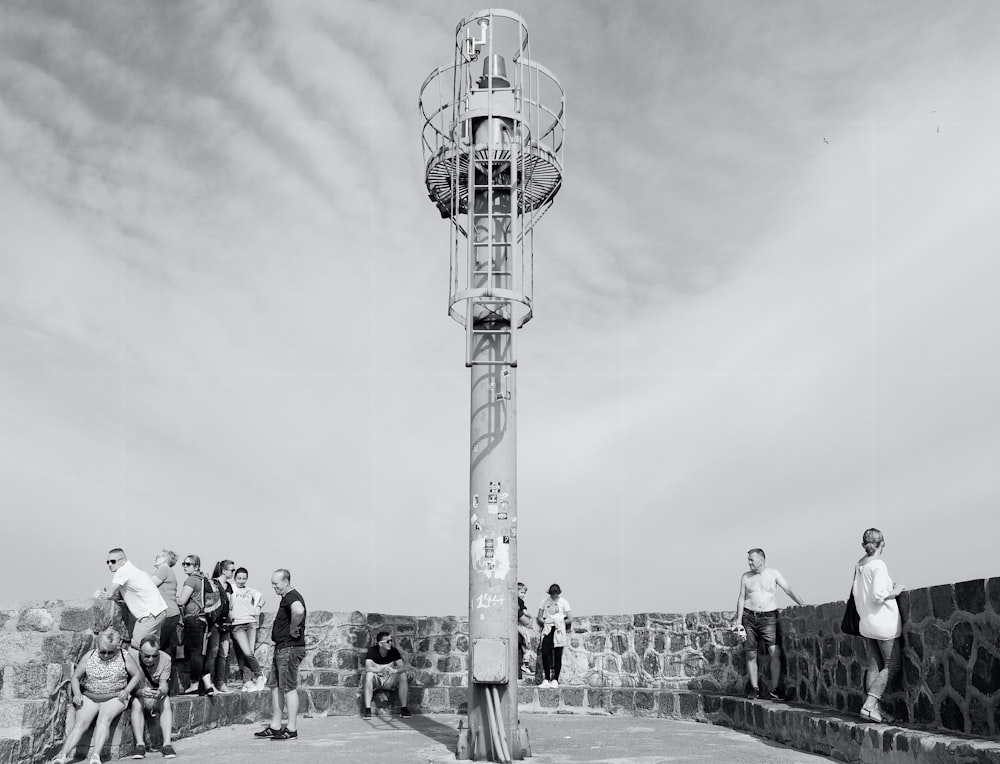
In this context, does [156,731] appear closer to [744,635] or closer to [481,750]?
[481,750]

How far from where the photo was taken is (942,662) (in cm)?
778

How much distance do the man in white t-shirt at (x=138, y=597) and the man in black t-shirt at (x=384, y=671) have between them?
3.82 m

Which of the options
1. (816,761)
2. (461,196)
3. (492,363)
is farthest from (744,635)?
(461,196)

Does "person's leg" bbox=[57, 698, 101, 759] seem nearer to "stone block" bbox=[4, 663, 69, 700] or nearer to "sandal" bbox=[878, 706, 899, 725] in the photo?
"stone block" bbox=[4, 663, 69, 700]

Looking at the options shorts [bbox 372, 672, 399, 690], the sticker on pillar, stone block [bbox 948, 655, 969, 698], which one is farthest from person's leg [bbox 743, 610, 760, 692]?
shorts [bbox 372, 672, 399, 690]

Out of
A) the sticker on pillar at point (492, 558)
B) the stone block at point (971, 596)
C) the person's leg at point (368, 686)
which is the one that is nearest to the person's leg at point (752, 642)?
the sticker on pillar at point (492, 558)

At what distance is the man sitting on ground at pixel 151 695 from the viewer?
902cm

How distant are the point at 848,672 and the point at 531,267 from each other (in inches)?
194

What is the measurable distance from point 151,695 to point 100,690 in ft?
2.53

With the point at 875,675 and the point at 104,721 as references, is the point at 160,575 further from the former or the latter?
the point at 875,675

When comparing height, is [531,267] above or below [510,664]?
above

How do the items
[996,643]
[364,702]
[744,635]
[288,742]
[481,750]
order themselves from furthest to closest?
[364,702] → [744,635] → [288,742] → [481,750] → [996,643]

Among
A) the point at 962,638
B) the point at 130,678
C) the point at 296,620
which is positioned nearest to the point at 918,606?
the point at 962,638

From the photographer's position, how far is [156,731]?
31.3ft
